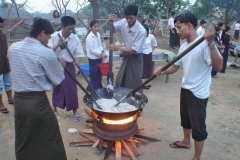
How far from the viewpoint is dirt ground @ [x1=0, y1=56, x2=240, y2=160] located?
412cm

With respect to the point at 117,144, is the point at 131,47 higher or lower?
higher

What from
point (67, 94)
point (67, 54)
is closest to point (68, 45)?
point (67, 54)

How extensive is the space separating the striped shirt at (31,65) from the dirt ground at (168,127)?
161cm

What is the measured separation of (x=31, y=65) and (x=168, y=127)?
3.16m

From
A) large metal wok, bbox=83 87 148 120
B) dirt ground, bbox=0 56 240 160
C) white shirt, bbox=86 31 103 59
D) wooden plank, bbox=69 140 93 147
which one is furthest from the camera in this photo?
white shirt, bbox=86 31 103 59

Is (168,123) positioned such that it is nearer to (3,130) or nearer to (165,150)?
(165,150)

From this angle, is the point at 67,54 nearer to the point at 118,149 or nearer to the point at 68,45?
the point at 68,45

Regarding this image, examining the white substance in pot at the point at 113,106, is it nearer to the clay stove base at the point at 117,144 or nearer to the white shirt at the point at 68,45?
the clay stove base at the point at 117,144

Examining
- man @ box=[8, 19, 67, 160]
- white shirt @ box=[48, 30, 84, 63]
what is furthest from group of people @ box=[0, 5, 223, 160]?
white shirt @ box=[48, 30, 84, 63]

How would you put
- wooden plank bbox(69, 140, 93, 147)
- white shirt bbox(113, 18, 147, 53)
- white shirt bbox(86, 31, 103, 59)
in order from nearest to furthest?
wooden plank bbox(69, 140, 93, 147) < white shirt bbox(113, 18, 147, 53) < white shirt bbox(86, 31, 103, 59)

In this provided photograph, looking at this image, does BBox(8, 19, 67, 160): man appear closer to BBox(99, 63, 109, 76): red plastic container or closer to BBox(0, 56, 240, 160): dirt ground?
BBox(0, 56, 240, 160): dirt ground

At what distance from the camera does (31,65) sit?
278cm

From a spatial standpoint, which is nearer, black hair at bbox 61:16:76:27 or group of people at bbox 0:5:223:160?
group of people at bbox 0:5:223:160

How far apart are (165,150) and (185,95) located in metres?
1.11
